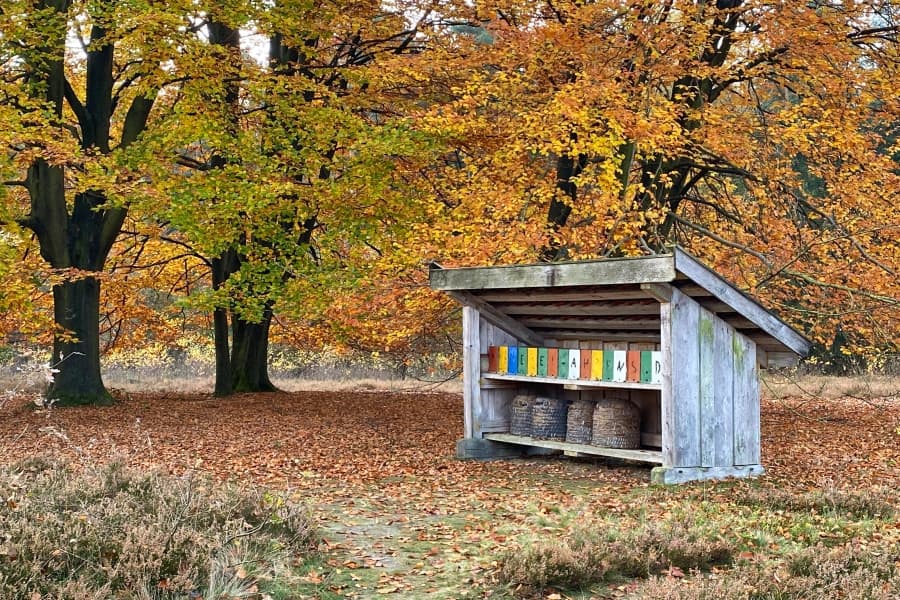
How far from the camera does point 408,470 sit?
9508mm

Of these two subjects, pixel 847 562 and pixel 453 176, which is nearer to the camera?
pixel 847 562

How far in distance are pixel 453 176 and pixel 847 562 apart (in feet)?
35.7

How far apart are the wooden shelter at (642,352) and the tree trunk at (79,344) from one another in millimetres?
7562

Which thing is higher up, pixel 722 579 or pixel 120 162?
pixel 120 162

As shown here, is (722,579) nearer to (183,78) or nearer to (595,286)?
(595,286)

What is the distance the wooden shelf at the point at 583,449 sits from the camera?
8680 millimetres

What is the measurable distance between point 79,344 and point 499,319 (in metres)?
8.08

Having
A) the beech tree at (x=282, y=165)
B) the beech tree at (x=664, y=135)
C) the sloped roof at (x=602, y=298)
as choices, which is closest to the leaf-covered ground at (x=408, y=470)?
the sloped roof at (x=602, y=298)

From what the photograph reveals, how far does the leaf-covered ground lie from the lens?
234 inches

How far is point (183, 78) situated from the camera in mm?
14344

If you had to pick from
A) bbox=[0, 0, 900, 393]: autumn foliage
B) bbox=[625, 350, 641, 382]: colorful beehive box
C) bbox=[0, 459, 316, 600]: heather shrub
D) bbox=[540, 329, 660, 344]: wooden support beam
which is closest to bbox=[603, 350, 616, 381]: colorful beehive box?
bbox=[625, 350, 641, 382]: colorful beehive box

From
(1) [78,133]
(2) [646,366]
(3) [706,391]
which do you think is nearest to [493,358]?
(2) [646,366]

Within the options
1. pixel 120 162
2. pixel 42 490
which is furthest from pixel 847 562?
pixel 120 162

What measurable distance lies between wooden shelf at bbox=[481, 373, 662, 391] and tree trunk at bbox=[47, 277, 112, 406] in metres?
7.83
